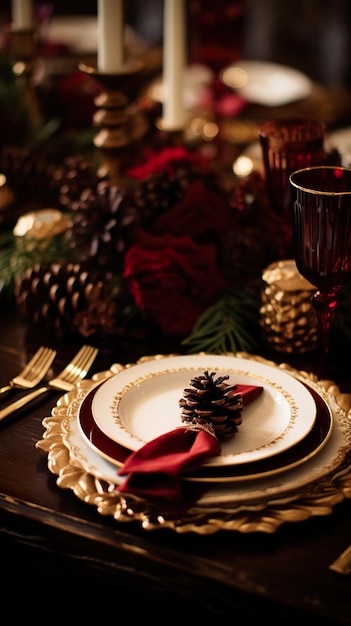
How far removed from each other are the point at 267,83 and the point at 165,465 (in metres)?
1.51

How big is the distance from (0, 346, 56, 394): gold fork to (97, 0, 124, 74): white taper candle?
0.36 meters

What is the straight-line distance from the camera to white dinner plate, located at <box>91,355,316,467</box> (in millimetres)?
593

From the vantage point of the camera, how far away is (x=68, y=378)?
76 centimetres

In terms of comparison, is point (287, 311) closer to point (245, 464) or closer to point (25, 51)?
point (245, 464)

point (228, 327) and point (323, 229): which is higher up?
point (323, 229)

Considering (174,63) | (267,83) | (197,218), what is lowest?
(267,83)

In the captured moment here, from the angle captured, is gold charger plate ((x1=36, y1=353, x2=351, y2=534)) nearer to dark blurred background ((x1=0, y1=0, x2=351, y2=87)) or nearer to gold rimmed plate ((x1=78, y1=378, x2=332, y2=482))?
gold rimmed plate ((x1=78, y1=378, x2=332, y2=482))

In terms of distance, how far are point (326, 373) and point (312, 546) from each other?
0.88 ft

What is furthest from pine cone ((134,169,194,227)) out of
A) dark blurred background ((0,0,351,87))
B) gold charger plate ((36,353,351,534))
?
dark blurred background ((0,0,351,87))

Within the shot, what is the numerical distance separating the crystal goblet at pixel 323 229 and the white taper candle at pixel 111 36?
1.20ft

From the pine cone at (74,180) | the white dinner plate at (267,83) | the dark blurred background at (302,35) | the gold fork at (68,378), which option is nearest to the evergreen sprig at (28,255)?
the pine cone at (74,180)

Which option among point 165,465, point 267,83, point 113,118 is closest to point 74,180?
point 113,118

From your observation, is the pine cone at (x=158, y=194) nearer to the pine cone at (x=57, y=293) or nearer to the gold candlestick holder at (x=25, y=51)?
the pine cone at (x=57, y=293)

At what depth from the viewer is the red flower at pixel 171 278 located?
0.83 m
